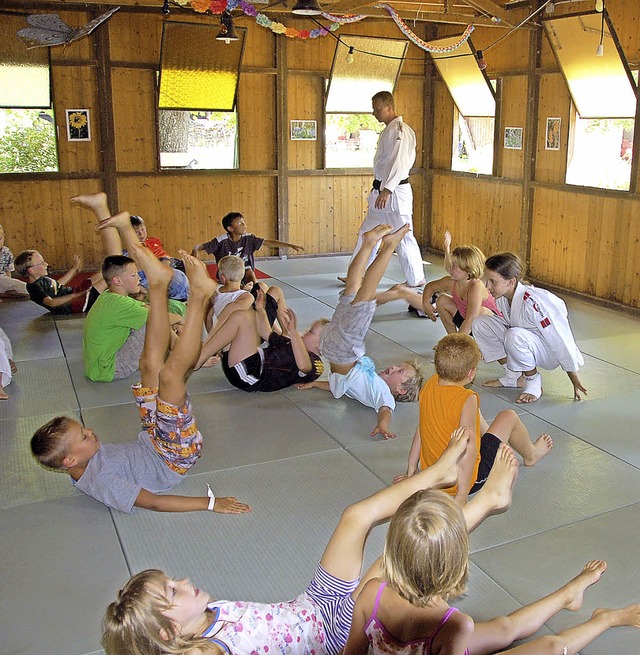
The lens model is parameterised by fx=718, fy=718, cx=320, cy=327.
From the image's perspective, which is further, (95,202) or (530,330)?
(95,202)

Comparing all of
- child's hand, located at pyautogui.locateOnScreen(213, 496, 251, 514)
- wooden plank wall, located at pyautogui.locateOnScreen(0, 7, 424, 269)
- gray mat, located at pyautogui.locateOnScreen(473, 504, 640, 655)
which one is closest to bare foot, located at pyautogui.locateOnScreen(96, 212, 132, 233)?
child's hand, located at pyautogui.locateOnScreen(213, 496, 251, 514)

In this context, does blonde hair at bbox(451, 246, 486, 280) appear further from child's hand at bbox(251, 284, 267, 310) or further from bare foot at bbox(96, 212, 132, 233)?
bare foot at bbox(96, 212, 132, 233)

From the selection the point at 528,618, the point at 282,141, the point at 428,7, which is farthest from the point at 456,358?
the point at 282,141

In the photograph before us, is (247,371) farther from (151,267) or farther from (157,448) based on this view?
(151,267)

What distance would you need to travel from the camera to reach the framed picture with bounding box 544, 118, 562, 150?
8453mm

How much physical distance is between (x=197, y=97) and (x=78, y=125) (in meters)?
1.59

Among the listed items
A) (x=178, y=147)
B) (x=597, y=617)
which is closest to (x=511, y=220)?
(x=178, y=147)

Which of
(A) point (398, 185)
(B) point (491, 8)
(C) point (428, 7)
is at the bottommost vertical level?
(A) point (398, 185)

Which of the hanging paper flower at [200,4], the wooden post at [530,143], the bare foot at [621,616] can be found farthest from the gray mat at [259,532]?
the wooden post at [530,143]

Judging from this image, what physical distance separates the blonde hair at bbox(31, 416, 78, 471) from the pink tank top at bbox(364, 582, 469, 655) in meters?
1.82

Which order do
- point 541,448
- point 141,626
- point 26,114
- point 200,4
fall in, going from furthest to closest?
point 26,114 < point 200,4 < point 541,448 < point 141,626

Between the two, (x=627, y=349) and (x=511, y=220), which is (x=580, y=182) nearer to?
(x=511, y=220)

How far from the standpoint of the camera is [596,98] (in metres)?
7.79

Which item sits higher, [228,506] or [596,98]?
[596,98]
